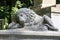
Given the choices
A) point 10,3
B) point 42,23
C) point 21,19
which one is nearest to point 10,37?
point 21,19

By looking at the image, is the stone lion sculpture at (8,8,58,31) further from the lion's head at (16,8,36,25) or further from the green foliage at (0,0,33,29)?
the green foliage at (0,0,33,29)

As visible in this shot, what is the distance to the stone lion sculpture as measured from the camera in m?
4.68

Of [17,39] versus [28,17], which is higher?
[28,17]

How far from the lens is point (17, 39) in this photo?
4.32 meters

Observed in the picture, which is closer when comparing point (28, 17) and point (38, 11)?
point (28, 17)

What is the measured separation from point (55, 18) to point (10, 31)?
2017 mm

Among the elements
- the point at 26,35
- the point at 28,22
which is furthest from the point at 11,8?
the point at 26,35

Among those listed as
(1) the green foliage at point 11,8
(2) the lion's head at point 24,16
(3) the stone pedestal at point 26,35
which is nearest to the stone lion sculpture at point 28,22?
(2) the lion's head at point 24,16

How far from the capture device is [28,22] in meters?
4.77

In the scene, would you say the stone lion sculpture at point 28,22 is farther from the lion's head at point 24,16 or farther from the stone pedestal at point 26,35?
the stone pedestal at point 26,35

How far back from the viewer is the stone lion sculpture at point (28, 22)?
468cm

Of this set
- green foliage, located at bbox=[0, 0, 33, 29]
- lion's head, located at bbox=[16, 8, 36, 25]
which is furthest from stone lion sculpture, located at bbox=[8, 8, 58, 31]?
green foliage, located at bbox=[0, 0, 33, 29]

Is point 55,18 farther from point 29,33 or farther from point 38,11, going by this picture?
point 29,33

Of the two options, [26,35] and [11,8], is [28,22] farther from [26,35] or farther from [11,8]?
[11,8]
